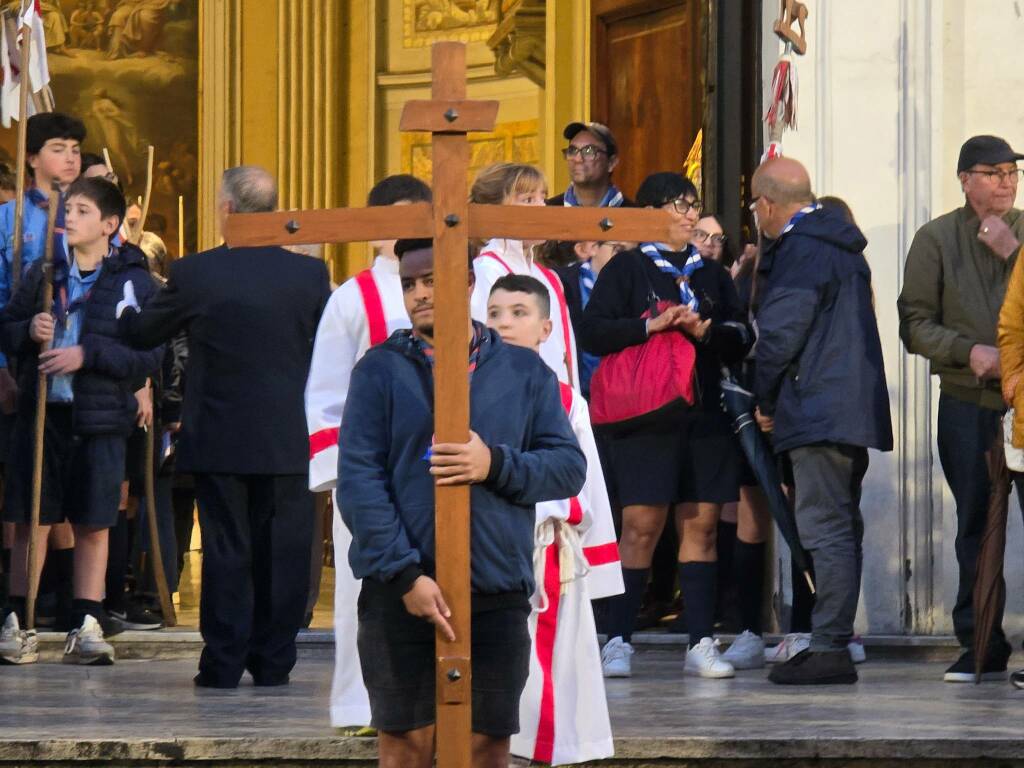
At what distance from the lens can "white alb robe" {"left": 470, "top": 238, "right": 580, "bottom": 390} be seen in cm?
673

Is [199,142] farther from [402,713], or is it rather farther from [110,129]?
[402,713]

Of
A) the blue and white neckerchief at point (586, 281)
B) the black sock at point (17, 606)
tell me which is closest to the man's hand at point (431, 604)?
the blue and white neckerchief at point (586, 281)

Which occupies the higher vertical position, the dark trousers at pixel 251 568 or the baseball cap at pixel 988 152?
the baseball cap at pixel 988 152

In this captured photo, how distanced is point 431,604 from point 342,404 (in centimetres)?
158

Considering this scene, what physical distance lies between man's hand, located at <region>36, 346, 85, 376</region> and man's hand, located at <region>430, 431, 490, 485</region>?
3.70 m

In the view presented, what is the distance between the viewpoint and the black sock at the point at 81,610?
833 centimetres

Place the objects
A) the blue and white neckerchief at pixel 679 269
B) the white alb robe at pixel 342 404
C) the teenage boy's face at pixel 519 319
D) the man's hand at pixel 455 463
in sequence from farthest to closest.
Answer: the blue and white neckerchief at pixel 679 269 < the white alb robe at pixel 342 404 < the teenage boy's face at pixel 519 319 < the man's hand at pixel 455 463

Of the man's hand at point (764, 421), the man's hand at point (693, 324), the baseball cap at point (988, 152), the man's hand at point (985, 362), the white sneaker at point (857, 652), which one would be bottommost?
the white sneaker at point (857, 652)

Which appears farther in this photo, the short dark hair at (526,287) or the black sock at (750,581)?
the black sock at (750,581)

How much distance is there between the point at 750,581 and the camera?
324 inches

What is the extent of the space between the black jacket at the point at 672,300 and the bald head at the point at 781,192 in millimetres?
353

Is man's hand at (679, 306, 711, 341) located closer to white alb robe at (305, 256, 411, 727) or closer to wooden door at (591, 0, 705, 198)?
white alb robe at (305, 256, 411, 727)

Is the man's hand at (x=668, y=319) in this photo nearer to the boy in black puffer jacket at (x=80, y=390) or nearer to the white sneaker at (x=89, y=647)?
the boy in black puffer jacket at (x=80, y=390)

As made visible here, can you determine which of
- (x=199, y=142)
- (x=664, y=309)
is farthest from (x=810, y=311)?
(x=199, y=142)
